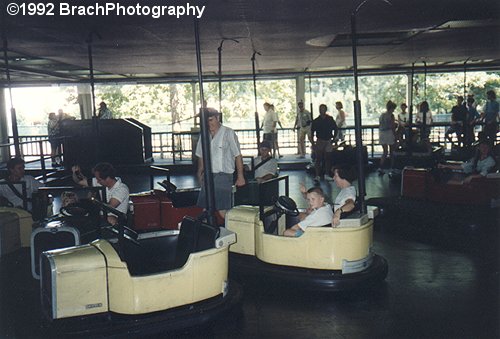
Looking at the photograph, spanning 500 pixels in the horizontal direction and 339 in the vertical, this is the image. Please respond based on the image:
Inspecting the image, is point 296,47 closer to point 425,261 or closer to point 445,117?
point 425,261

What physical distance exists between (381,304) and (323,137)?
498cm

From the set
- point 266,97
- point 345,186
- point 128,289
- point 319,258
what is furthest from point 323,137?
point 266,97

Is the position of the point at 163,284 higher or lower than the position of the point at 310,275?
higher

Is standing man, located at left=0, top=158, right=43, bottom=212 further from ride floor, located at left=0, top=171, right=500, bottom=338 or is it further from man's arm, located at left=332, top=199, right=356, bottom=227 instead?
man's arm, located at left=332, top=199, right=356, bottom=227

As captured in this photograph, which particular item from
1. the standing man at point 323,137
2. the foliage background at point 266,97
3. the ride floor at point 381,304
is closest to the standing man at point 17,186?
the ride floor at point 381,304

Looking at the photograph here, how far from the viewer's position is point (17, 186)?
473 centimetres

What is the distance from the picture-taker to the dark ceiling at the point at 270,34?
14.4ft

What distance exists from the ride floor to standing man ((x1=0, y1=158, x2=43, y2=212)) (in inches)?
20.9

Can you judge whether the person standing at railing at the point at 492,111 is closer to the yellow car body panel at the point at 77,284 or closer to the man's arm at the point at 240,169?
the man's arm at the point at 240,169

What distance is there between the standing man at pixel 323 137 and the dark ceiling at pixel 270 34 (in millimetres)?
976

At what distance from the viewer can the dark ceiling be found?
440 centimetres

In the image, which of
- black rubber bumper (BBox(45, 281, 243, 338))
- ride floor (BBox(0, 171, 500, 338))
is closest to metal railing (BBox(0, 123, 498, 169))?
ride floor (BBox(0, 171, 500, 338))

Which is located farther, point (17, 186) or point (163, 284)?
point (17, 186)

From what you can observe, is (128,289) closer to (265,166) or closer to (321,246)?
(321,246)
